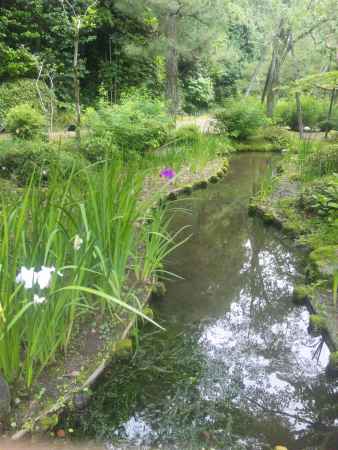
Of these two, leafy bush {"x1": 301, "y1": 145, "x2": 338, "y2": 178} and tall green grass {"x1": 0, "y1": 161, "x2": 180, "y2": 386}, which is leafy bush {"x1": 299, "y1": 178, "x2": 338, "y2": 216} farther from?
tall green grass {"x1": 0, "y1": 161, "x2": 180, "y2": 386}

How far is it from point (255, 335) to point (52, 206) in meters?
1.60

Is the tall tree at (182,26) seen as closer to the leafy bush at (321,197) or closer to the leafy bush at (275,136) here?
the leafy bush at (275,136)

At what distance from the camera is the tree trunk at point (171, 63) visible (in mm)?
10117

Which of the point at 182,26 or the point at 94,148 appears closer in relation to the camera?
the point at 94,148

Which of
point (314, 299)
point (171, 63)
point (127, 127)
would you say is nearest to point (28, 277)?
point (314, 299)

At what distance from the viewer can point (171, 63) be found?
10.7 meters

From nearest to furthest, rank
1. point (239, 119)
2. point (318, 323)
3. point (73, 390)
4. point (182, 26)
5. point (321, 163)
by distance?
point (73, 390) < point (318, 323) < point (321, 163) < point (239, 119) < point (182, 26)

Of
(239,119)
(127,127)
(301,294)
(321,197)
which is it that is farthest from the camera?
(239,119)

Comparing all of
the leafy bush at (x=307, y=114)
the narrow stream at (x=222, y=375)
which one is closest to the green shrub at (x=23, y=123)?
the narrow stream at (x=222, y=375)

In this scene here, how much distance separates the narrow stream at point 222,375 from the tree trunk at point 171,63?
7.69 metres

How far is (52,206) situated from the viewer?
197 centimetres

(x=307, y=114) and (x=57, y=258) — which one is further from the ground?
(x=57, y=258)

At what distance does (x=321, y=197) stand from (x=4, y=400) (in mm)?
3466

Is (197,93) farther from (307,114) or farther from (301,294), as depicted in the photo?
(301,294)
